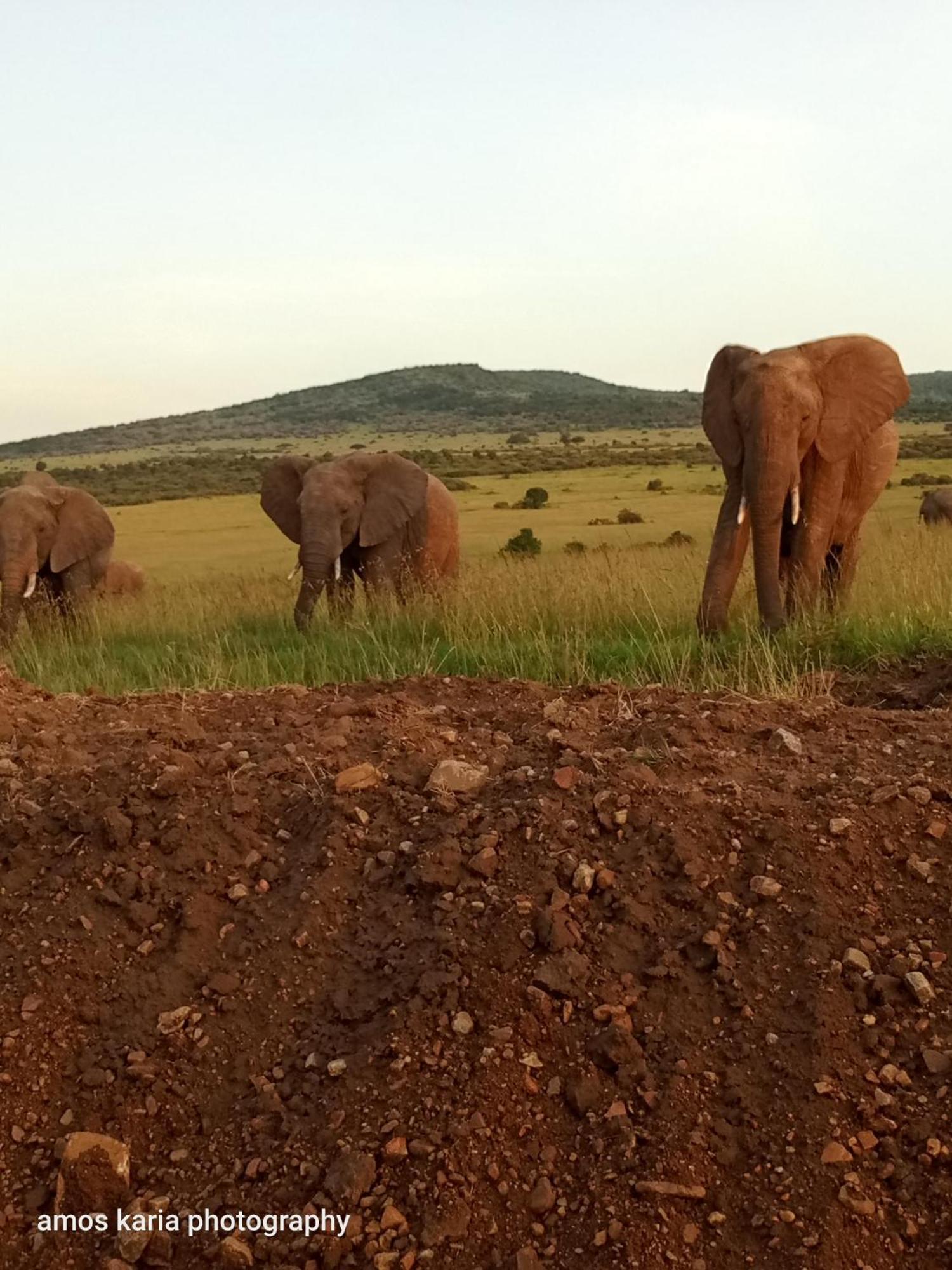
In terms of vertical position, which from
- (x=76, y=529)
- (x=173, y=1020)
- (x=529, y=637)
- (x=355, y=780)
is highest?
(x=76, y=529)

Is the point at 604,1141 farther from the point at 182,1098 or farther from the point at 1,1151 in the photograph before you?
the point at 1,1151

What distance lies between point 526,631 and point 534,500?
73.4 ft

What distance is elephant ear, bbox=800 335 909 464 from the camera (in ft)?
30.3

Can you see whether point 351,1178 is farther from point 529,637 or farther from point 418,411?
point 418,411

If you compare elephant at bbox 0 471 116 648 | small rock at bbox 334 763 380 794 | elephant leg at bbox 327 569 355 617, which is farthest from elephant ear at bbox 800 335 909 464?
elephant at bbox 0 471 116 648

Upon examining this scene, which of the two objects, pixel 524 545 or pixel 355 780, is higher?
pixel 355 780

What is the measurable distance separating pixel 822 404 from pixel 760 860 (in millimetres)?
6548

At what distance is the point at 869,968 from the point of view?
3141 mm

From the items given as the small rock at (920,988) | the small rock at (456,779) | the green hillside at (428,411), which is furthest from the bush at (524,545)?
the green hillside at (428,411)

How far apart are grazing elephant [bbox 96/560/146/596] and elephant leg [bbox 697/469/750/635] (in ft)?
33.3

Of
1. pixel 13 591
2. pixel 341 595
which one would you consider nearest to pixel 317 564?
pixel 341 595

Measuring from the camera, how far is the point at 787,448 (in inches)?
341

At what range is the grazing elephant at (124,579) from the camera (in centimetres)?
1711

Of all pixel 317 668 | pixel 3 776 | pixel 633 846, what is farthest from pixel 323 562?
pixel 633 846
